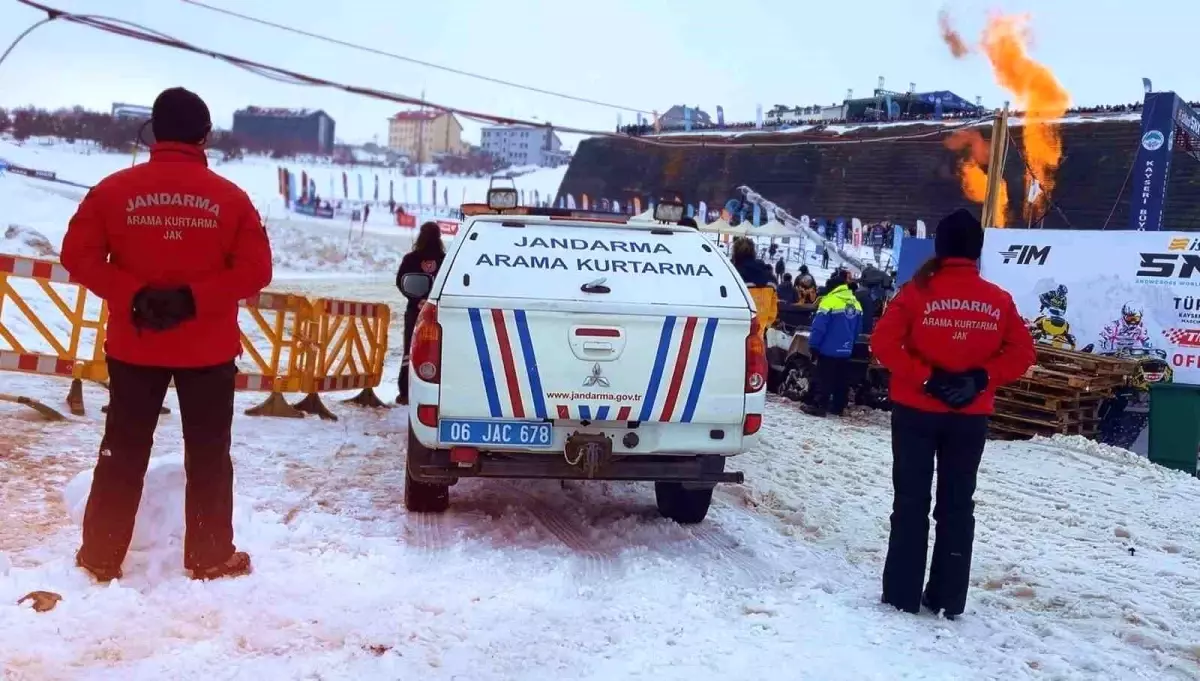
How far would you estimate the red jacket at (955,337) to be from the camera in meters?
4.66

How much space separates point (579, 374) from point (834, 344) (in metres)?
7.04

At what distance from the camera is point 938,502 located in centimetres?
484

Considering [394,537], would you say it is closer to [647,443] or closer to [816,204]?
[647,443]

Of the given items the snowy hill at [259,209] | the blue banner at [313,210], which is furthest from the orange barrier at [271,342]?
the blue banner at [313,210]

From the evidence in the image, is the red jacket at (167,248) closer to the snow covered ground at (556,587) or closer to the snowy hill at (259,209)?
the snow covered ground at (556,587)

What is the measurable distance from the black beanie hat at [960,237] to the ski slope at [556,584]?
1.77 m

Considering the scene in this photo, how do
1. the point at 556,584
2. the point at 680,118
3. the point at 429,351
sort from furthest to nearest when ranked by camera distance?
the point at 680,118, the point at 429,351, the point at 556,584

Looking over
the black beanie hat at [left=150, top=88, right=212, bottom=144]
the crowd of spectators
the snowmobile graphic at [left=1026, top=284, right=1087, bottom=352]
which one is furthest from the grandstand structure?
the black beanie hat at [left=150, top=88, right=212, bottom=144]

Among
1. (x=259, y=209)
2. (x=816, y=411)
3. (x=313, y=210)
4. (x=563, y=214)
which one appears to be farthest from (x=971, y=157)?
(x=563, y=214)

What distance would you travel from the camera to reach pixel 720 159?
54.3 m

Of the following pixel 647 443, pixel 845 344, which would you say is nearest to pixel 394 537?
pixel 647 443

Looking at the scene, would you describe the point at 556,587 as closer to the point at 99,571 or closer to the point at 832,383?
the point at 99,571

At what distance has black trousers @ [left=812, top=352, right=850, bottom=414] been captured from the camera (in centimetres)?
1191

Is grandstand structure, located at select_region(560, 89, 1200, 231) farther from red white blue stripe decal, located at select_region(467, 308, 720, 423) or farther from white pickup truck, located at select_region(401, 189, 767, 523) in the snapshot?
red white blue stripe decal, located at select_region(467, 308, 720, 423)
